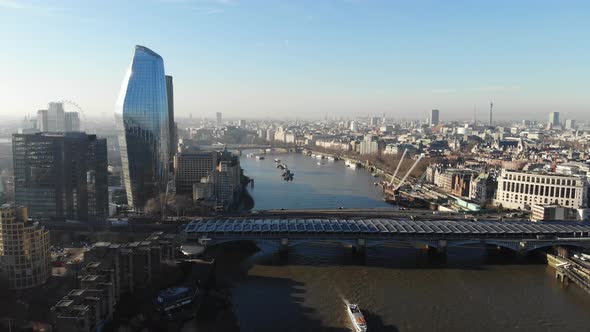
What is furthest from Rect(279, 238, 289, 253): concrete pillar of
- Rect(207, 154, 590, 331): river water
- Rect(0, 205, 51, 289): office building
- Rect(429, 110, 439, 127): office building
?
Rect(429, 110, 439, 127): office building

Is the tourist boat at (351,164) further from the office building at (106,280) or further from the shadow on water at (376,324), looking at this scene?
the shadow on water at (376,324)

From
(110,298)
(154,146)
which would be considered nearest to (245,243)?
(110,298)

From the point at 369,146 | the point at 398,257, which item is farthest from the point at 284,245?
the point at 369,146

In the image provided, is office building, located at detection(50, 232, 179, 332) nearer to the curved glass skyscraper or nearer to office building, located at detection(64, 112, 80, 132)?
the curved glass skyscraper

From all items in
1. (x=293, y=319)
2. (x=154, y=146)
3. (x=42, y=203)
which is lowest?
(x=293, y=319)

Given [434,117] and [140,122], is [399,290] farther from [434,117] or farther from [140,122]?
[434,117]

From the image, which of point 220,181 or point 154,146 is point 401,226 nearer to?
point 220,181
